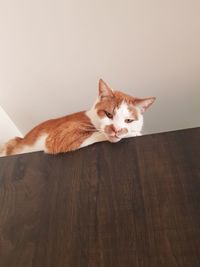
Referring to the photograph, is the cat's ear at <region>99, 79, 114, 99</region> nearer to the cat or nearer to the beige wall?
the cat

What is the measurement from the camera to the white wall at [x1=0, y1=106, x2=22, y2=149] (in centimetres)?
108

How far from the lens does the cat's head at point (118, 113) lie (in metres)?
0.68

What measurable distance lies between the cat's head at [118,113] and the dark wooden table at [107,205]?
41mm

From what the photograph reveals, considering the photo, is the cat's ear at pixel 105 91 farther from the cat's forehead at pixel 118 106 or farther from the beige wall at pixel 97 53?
the beige wall at pixel 97 53

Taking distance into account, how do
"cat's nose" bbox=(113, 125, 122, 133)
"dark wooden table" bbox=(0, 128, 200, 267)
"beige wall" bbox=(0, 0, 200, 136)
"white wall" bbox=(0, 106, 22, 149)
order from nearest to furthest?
"dark wooden table" bbox=(0, 128, 200, 267), "cat's nose" bbox=(113, 125, 122, 133), "beige wall" bbox=(0, 0, 200, 136), "white wall" bbox=(0, 106, 22, 149)

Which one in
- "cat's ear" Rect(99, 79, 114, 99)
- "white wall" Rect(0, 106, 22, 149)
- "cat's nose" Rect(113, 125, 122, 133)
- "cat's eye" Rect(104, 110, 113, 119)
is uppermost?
"cat's ear" Rect(99, 79, 114, 99)

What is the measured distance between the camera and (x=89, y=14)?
0.78 m

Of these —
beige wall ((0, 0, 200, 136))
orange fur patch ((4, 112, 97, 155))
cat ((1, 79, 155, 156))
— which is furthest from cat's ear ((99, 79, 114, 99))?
beige wall ((0, 0, 200, 136))

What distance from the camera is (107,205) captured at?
52cm

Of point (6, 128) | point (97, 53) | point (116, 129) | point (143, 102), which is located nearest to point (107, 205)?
point (116, 129)

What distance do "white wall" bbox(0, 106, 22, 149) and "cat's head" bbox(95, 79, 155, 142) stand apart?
0.57m

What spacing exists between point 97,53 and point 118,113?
32 cm

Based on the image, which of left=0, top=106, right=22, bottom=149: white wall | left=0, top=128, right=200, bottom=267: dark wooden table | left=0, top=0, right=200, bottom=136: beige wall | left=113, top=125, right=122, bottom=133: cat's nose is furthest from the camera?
left=0, top=106, right=22, bottom=149: white wall

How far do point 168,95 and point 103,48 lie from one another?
37cm
